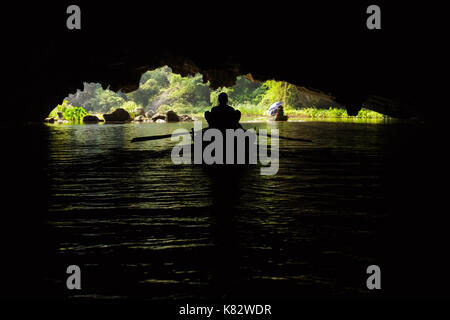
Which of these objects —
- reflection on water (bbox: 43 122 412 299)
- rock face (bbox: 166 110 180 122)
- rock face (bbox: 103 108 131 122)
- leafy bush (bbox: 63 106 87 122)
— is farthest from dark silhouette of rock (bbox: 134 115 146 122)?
reflection on water (bbox: 43 122 412 299)

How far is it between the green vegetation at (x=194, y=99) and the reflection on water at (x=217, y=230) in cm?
3720

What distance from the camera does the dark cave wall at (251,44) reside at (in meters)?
15.1

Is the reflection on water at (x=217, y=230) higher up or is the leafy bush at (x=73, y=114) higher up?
the leafy bush at (x=73, y=114)

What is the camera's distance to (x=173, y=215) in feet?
20.5

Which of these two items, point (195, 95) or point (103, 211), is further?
point (195, 95)

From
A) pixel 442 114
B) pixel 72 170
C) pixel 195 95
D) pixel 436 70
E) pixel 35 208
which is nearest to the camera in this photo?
pixel 35 208

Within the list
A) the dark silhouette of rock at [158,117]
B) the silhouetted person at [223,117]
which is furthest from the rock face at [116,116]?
the silhouetted person at [223,117]

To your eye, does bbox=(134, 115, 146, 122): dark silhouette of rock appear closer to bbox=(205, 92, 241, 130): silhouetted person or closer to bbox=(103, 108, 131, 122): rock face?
bbox=(103, 108, 131, 122): rock face

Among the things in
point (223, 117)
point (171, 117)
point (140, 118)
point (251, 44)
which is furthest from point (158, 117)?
point (223, 117)

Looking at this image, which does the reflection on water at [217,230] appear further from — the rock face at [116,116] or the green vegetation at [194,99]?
the rock face at [116,116]

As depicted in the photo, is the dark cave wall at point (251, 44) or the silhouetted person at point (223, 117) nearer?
the silhouetted person at point (223, 117)
